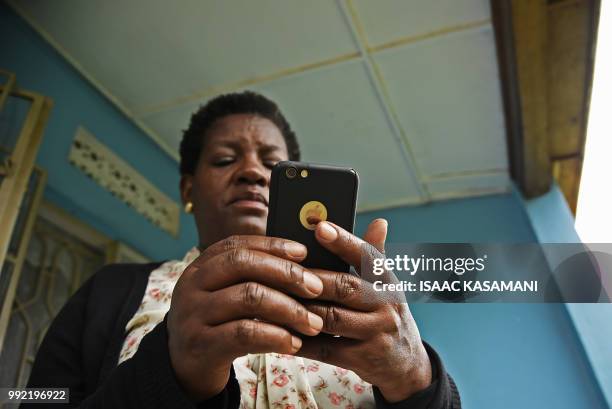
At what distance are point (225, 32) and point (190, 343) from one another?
154 centimetres

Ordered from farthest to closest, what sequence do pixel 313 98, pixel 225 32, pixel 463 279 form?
pixel 313 98
pixel 225 32
pixel 463 279

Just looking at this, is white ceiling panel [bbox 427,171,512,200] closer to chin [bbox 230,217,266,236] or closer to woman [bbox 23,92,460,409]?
chin [bbox 230,217,266,236]

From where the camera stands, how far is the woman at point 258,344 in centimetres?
47

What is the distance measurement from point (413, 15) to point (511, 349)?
1168 mm

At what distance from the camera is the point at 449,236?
255 cm

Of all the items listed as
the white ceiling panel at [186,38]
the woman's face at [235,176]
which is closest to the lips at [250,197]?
the woman's face at [235,176]

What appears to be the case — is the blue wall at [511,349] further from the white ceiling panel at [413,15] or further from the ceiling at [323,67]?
the white ceiling panel at [413,15]

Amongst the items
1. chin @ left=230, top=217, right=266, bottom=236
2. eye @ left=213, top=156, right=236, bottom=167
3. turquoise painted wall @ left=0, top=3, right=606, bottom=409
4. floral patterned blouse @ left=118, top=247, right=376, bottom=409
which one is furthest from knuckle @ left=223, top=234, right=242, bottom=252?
turquoise painted wall @ left=0, top=3, right=606, bottom=409

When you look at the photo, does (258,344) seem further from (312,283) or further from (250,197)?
(250,197)

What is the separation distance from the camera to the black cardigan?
517 mm

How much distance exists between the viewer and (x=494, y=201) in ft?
8.53

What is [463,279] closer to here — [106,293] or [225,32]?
[106,293]

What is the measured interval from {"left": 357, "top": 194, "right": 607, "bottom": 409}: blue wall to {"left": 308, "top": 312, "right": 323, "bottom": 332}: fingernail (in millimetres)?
303

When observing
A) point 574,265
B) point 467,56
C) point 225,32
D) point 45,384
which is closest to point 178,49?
point 225,32
